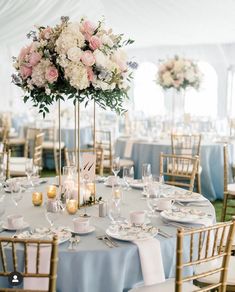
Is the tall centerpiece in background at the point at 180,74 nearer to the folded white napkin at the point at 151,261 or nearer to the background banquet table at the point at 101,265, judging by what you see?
the background banquet table at the point at 101,265

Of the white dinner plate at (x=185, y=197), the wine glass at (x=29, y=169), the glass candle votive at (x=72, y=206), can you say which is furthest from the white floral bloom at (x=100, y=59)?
the wine glass at (x=29, y=169)

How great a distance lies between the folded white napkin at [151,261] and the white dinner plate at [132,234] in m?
0.05

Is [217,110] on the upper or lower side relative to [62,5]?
lower

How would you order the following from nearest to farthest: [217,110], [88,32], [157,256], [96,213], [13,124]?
[157,256], [88,32], [96,213], [13,124], [217,110]

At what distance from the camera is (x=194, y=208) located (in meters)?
3.22

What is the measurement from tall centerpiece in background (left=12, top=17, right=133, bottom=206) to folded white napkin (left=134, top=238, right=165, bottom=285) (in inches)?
40.7

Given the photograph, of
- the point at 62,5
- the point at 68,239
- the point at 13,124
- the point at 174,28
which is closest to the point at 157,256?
the point at 68,239

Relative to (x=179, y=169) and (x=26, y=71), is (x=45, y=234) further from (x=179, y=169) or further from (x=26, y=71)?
(x=179, y=169)

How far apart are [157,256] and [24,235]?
29.4 inches

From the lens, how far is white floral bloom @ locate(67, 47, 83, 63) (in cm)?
279

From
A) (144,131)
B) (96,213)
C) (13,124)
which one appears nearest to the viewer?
(96,213)

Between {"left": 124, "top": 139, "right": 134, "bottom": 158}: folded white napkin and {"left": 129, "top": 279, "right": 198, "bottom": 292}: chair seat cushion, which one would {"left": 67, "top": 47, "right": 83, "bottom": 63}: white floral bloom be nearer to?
{"left": 129, "top": 279, "right": 198, "bottom": 292}: chair seat cushion

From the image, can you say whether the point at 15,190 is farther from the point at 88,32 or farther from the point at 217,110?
the point at 217,110

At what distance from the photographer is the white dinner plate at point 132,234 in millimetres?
2557
